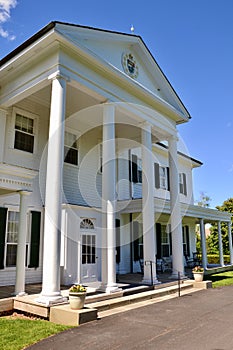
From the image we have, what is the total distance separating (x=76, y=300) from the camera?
6.60m

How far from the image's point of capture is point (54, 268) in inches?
283

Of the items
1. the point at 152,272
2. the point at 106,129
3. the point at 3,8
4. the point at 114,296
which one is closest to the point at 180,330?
the point at 114,296

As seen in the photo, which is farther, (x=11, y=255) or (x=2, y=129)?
(x=2, y=129)

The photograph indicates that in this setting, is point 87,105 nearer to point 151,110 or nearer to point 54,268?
point 151,110

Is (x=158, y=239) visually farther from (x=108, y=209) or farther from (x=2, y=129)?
(x=2, y=129)

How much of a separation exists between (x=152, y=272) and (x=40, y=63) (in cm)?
785

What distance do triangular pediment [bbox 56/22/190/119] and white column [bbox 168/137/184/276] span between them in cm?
228

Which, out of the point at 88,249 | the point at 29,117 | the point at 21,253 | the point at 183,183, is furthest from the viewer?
the point at 183,183

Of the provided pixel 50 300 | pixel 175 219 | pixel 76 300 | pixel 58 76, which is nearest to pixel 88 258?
pixel 175 219

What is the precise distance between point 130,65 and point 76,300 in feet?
29.2

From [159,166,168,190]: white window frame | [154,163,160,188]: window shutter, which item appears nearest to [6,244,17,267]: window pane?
[154,163,160,188]: window shutter

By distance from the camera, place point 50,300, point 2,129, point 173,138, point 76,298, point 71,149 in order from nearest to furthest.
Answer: point 76,298 < point 50,300 < point 2,129 < point 71,149 < point 173,138

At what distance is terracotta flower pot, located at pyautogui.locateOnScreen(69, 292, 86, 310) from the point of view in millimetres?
6562

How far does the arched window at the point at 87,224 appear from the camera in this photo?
12.3m
